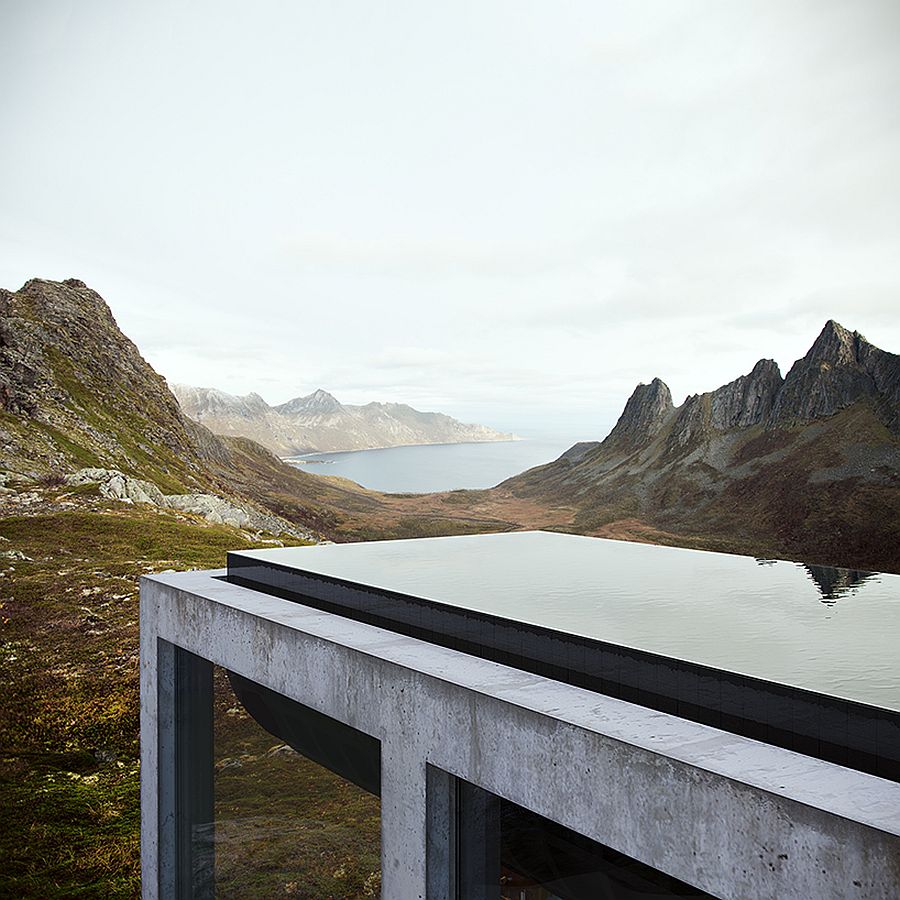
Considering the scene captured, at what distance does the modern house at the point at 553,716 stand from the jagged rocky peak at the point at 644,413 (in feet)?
320

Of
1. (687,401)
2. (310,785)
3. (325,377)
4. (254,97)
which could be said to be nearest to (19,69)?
(254,97)

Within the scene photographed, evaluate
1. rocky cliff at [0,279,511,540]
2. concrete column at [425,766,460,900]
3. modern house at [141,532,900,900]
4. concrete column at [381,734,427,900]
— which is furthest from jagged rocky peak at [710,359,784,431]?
concrete column at [425,766,460,900]

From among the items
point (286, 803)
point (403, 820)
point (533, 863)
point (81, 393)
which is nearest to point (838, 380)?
point (81, 393)

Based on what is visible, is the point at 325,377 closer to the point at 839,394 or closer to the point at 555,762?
the point at 839,394

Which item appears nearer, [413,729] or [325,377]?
[413,729]

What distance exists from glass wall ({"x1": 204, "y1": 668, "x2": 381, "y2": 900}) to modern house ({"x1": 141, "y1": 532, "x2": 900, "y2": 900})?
1.8 inches

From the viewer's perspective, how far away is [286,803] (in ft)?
22.6

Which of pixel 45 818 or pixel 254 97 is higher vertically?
pixel 254 97

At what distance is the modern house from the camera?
11.5 feet

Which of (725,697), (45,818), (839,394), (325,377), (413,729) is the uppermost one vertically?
(325,377)

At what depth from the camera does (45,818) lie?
14.4 metres

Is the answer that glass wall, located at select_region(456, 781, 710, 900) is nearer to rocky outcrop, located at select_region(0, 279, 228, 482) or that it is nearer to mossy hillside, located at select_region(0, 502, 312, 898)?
mossy hillside, located at select_region(0, 502, 312, 898)

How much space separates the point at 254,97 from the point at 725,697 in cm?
4964

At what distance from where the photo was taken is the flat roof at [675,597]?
4629 mm
